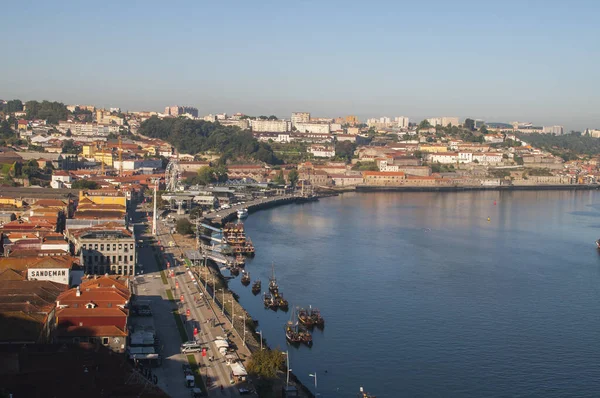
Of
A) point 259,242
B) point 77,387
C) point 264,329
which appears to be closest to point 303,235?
point 259,242

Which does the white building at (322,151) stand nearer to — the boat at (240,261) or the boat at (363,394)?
the boat at (240,261)

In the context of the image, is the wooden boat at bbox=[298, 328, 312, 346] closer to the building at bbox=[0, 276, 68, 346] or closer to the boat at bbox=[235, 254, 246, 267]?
the building at bbox=[0, 276, 68, 346]

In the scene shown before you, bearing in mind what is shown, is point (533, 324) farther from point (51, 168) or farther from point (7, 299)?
point (51, 168)

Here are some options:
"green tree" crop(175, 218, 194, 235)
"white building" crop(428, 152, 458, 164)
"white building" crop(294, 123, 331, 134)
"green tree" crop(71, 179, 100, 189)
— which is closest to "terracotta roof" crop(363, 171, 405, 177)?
"white building" crop(428, 152, 458, 164)

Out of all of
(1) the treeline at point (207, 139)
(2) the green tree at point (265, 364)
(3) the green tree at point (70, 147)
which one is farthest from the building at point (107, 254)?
(1) the treeline at point (207, 139)

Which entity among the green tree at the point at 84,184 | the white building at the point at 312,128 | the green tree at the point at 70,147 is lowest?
the green tree at the point at 84,184

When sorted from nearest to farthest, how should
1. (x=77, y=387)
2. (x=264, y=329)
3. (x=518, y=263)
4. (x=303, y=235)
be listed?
(x=77, y=387) → (x=264, y=329) → (x=518, y=263) → (x=303, y=235)
